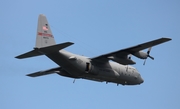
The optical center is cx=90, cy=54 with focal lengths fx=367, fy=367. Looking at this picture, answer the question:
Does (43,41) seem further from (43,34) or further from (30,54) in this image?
(30,54)

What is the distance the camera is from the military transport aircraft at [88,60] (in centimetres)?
3238

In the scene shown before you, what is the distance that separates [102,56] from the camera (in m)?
35.0

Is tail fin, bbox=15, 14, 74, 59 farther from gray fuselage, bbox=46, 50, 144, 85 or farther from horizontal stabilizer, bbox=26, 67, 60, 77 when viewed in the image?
horizontal stabilizer, bbox=26, 67, 60, 77

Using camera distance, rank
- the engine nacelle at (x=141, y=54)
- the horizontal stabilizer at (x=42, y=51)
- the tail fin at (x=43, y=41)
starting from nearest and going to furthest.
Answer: the horizontal stabilizer at (x=42, y=51) < the tail fin at (x=43, y=41) < the engine nacelle at (x=141, y=54)

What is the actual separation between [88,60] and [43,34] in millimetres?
5141

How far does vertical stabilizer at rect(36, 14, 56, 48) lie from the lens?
3227cm

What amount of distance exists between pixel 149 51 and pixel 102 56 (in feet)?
15.3

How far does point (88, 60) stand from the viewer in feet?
115

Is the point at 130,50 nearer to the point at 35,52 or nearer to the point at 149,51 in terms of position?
the point at 149,51

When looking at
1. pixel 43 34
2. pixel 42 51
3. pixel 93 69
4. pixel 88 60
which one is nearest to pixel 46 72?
pixel 88 60

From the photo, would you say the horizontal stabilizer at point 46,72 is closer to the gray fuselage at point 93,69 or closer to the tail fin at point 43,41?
the gray fuselage at point 93,69

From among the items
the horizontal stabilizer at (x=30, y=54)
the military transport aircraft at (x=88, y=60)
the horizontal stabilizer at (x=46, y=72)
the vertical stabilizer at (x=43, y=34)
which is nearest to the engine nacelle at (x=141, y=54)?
the military transport aircraft at (x=88, y=60)

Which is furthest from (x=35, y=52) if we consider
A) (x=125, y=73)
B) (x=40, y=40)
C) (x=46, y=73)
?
(x=125, y=73)

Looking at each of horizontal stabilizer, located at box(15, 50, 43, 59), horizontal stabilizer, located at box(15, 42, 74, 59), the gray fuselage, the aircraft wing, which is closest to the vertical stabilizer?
horizontal stabilizer, located at box(15, 42, 74, 59)
